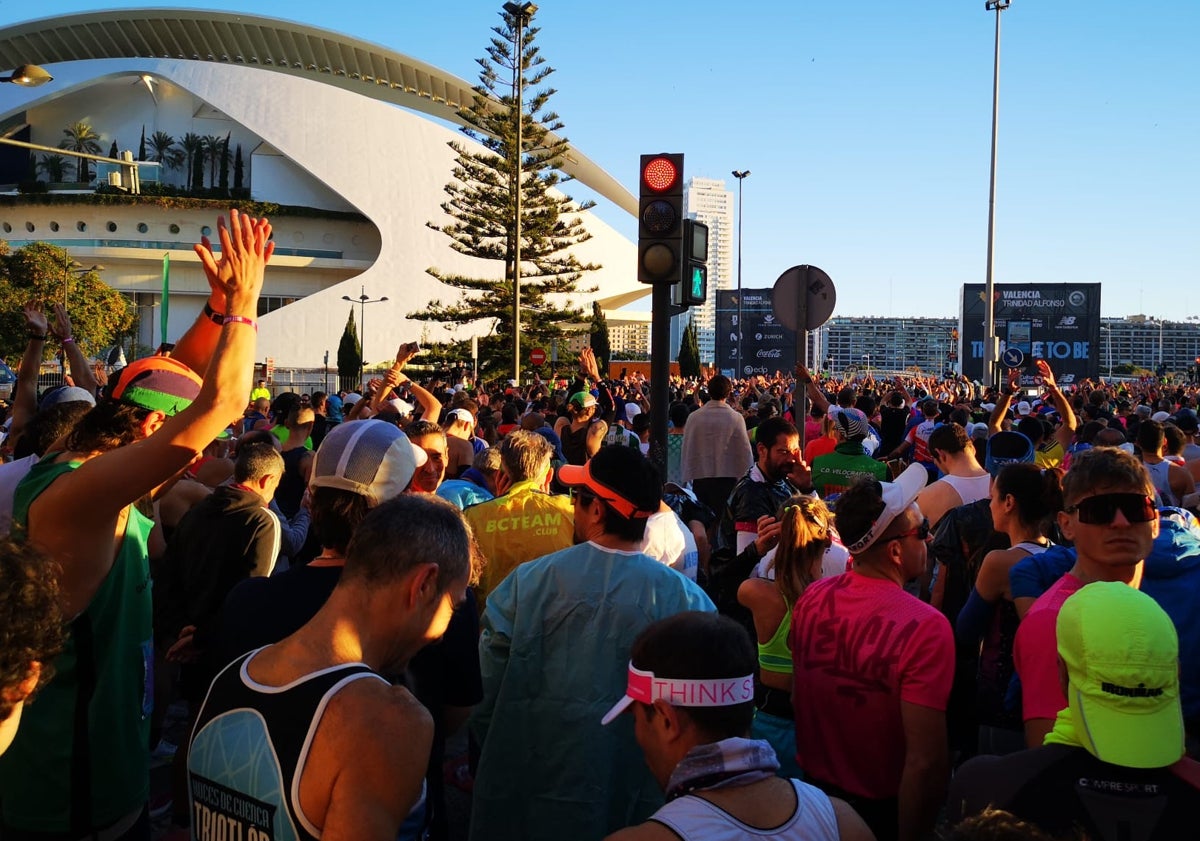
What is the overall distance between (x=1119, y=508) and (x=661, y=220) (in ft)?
12.9

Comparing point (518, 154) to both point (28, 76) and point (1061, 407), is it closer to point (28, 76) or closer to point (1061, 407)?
point (28, 76)

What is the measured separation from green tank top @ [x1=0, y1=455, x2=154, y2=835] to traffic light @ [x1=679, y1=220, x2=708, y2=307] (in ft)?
14.3

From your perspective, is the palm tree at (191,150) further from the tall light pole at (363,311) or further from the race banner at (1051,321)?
the race banner at (1051,321)

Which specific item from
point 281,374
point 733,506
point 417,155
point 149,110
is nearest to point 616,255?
point 417,155

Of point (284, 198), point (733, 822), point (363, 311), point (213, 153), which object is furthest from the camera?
point (284, 198)

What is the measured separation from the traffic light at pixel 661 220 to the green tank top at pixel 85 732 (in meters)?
4.11

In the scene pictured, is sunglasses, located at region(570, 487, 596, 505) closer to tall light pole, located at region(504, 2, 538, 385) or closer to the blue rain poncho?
the blue rain poncho

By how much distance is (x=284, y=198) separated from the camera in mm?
67875

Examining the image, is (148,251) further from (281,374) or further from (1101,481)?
(1101,481)

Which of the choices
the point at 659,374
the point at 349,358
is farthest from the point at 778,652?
the point at 349,358

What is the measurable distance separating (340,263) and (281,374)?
11.5 meters

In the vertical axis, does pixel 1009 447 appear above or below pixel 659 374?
below

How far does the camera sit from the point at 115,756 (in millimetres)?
2754

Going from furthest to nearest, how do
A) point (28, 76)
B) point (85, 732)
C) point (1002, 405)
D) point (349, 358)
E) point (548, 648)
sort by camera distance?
point (349, 358) < point (28, 76) < point (1002, 405) < point (548, 648) < point (85, 732)
